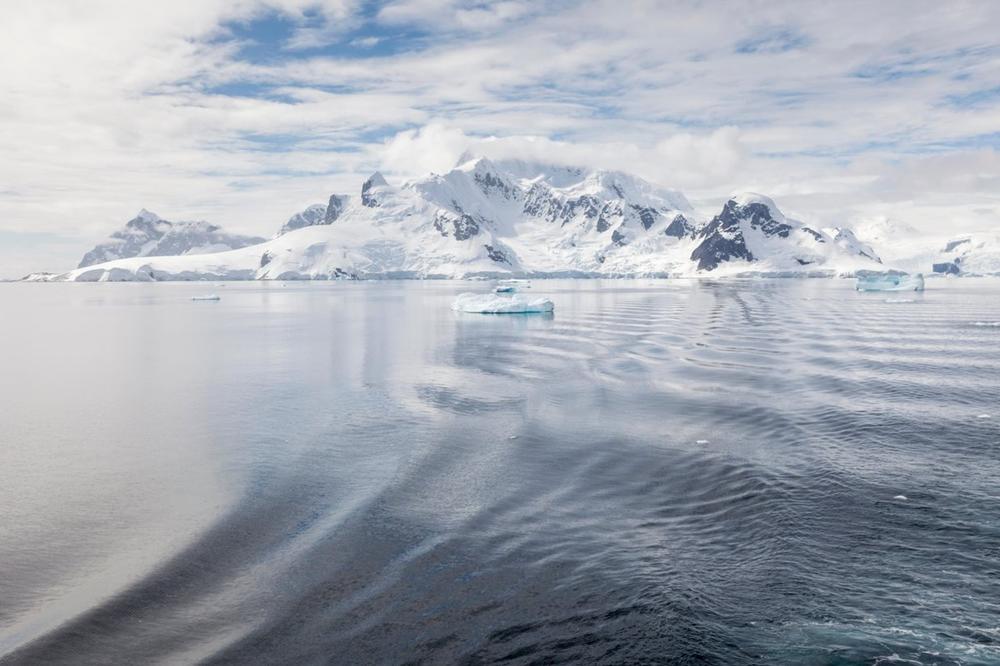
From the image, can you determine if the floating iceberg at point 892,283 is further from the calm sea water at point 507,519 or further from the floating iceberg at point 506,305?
the calm sea water at point 507,519

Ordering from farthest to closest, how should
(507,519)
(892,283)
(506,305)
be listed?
(892,283) < (506,305) < (507,519)

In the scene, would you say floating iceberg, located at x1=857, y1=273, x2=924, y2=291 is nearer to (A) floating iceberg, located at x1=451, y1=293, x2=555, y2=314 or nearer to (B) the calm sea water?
(A) floating iceberg, located at x1=451, y1=293, x2=555, y2=314

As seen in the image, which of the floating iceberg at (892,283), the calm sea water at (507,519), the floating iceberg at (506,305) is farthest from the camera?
the floating iceberg at (892,283)

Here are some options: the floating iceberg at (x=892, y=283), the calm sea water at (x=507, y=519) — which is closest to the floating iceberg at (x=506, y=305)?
the calm sea water at (x=507, y=519)

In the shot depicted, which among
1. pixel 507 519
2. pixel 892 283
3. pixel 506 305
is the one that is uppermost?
pixel 892 283

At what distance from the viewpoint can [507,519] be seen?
654 inches

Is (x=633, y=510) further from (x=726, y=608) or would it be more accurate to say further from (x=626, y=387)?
(x=626, y=387)

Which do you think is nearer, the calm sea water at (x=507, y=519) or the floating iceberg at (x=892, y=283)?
the calm sea water at (x=507, y=519)

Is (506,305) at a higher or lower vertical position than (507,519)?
higher

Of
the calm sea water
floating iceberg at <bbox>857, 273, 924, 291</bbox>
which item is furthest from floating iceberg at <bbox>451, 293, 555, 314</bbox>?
floating iceberg at <bbox>857, 273, 924, 291</bbox>

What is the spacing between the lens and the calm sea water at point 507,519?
1149cm

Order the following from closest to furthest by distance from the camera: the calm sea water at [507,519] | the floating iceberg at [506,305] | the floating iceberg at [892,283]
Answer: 1. the calm sea water at [507,519]
2. the floating iceberg at [506,305]
3. the floating iceberg at [892,283]

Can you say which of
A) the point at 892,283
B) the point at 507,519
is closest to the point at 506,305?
the point at 507,519

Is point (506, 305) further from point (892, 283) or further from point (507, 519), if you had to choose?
point (892, 283)
